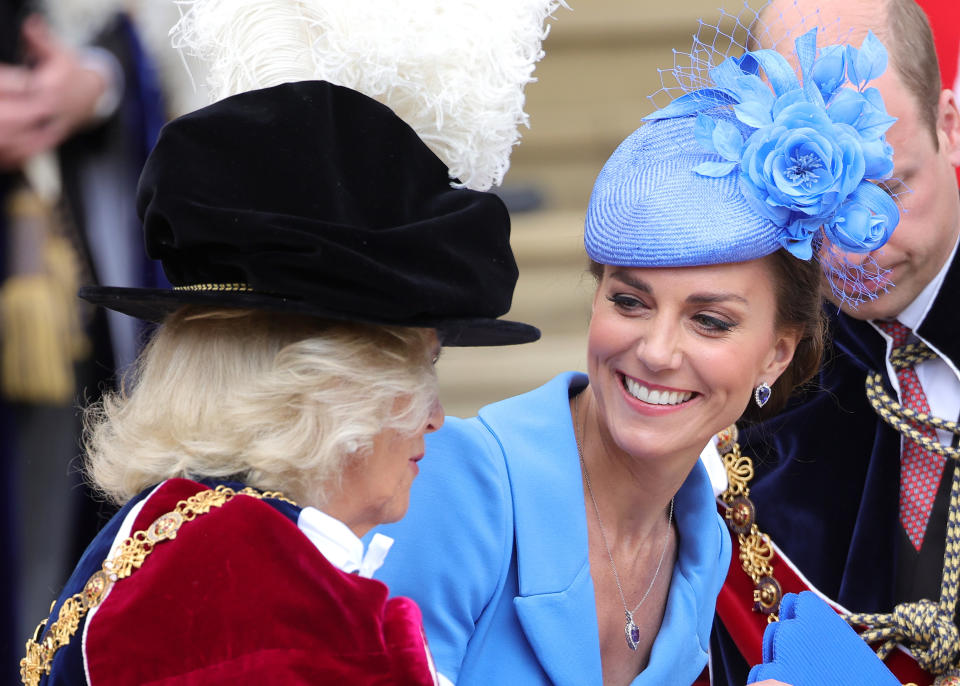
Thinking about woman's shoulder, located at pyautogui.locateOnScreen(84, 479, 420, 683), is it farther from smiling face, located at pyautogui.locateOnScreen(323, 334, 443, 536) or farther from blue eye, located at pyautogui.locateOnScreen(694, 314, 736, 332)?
blue eye, located at pyautogui.locateOnScreen(694, 314, 736, 332)

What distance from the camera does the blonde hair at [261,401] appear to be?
1546 millimetres

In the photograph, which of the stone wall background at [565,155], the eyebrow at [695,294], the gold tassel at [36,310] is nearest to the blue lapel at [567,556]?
the eyebrow at [695,294]

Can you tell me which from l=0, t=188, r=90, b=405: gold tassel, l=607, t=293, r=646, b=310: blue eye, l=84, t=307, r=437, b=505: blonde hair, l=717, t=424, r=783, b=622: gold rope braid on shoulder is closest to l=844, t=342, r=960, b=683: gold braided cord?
l=717, t=424, r=783, b=622: gold rope braid on shoulder

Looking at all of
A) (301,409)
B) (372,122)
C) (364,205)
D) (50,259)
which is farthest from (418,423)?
(50,259)

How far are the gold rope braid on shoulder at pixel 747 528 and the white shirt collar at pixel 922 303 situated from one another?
49cm

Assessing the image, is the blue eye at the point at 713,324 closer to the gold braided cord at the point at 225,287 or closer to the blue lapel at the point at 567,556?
the blue lapel at the point at 567,556

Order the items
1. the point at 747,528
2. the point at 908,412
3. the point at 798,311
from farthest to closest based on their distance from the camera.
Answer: the point at 747,528, the point at 908,412, the point at 798,311

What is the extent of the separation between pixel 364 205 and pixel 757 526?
158 centimetres

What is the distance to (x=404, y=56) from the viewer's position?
1734 millimetres

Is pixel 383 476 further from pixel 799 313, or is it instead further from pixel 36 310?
pixel 36 310

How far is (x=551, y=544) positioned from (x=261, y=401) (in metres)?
0.82

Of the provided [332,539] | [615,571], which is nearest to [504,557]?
[615,571]

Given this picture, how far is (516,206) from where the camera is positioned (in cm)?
547

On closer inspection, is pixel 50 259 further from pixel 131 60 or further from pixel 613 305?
pixel 613 305
